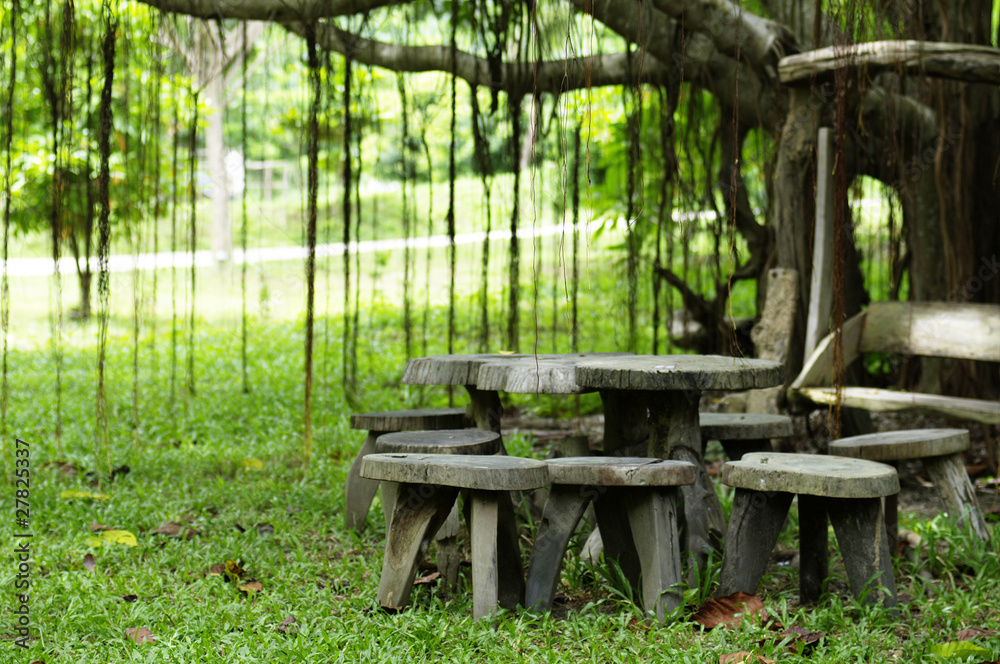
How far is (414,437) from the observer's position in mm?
2713

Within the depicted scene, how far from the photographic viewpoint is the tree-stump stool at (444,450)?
8.45 ft

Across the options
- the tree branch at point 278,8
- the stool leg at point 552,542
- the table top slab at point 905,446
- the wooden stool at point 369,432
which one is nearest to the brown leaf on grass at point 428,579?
the stool leg at point 552,542

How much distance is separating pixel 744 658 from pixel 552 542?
1.85ft

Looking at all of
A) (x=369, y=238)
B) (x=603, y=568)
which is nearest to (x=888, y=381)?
(x=603, y=568)

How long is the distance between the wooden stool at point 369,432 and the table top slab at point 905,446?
4.40ft

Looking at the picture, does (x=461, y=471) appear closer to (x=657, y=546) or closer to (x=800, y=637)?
(x=657, y=546)

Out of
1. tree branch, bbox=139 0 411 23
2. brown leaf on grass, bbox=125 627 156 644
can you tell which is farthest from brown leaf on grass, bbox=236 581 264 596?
tree branch, bbox=139 0 411 23

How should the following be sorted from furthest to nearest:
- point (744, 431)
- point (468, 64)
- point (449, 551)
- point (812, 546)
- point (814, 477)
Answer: point (468, 64)
point (744, 431)
point (449, 551)
point (812, 546)
point (814, 477)

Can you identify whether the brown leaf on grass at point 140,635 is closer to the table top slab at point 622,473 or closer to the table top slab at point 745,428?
the table top slab at point 622,473

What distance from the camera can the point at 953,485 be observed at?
2.90 metres

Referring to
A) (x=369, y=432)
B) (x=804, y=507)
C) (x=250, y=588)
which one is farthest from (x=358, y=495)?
(x=804, y=507)

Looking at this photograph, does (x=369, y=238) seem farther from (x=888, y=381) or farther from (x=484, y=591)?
(x=484, y=591)

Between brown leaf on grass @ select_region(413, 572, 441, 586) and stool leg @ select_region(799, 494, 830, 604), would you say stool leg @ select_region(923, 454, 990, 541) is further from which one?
brown leaf on grass @ select_region(413, 572, 441, 586)

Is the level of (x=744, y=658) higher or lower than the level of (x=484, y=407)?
lower
